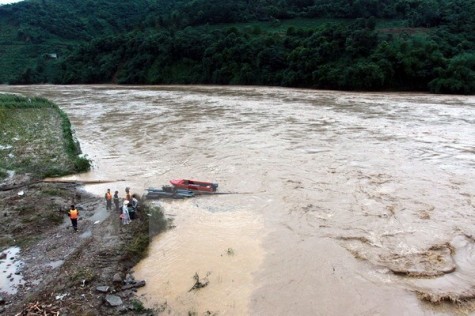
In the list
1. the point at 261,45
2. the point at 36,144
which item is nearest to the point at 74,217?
the point at 36,144

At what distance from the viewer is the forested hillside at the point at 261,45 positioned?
143 ft

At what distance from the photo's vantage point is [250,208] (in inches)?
594

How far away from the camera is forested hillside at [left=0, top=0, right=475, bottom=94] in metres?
43.5

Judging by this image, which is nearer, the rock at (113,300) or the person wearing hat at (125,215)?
the rock at (113,300)

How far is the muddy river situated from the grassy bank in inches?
51.2

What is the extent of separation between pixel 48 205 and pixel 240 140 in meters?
12.1

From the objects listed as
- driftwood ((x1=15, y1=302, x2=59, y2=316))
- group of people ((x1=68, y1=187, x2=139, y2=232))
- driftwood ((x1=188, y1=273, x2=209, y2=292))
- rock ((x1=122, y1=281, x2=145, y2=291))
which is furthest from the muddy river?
driftwood ((x1=15, y1=302, x2=59, y2=316))

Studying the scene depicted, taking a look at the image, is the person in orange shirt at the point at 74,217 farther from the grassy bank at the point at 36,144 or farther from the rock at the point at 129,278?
the grassy bank at the point at 36,144

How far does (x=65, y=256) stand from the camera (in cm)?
1155

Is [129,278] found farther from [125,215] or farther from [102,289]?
[125,215]

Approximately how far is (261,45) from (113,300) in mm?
51154

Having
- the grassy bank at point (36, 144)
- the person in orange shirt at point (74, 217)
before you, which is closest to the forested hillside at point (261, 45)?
the grassy bank at point (36, 144)

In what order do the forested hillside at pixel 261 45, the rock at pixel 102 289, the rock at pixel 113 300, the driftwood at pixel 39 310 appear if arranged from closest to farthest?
the driftwood at pixel 39 310, the rock at pixel 113 300, the rock at pixel 102 289, the forested hillside at pixel 261 45

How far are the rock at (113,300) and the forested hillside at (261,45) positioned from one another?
38043mm
